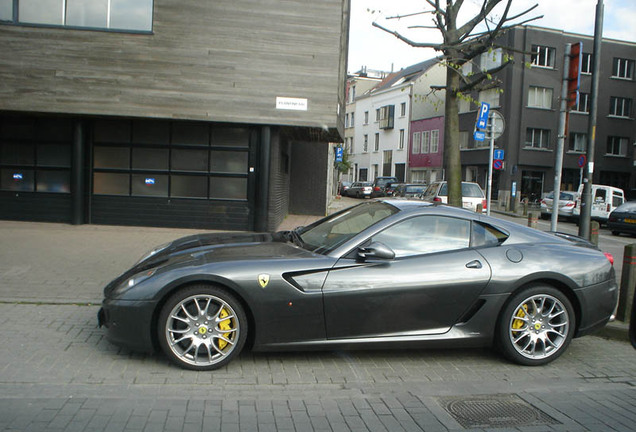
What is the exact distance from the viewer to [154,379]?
13.9 feet

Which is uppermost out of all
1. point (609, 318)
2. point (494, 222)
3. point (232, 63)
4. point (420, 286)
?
point (232, 63)

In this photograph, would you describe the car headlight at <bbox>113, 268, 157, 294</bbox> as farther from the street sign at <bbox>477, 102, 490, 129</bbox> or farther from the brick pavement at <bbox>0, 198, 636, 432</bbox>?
the street sign at <bbox>477, 102, 490, 129</bbox>

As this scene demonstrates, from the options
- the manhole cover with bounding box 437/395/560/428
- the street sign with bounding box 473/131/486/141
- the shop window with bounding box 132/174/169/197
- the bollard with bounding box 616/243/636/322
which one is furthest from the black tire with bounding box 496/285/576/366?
the shop window with bounding box 132/174/169/197

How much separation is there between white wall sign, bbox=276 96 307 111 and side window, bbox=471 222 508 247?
8.96 m

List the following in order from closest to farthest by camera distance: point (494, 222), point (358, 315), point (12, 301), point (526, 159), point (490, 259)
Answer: point (358, 315) < point (490, 259) < point (494, 222) < point (12, 301) < point (526, 159)

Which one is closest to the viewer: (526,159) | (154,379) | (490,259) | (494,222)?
(154,379)

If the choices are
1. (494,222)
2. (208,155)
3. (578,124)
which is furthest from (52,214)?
(578,124)

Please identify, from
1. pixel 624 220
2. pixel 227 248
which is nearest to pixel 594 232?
pixel 227 248

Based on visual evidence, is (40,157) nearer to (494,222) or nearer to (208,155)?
(208,155)

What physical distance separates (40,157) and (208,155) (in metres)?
4.24

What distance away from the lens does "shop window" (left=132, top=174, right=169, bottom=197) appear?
45.9ft

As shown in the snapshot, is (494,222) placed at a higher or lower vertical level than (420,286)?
higher

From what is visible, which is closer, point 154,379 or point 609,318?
point 154,379

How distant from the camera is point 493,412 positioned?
154 inches
